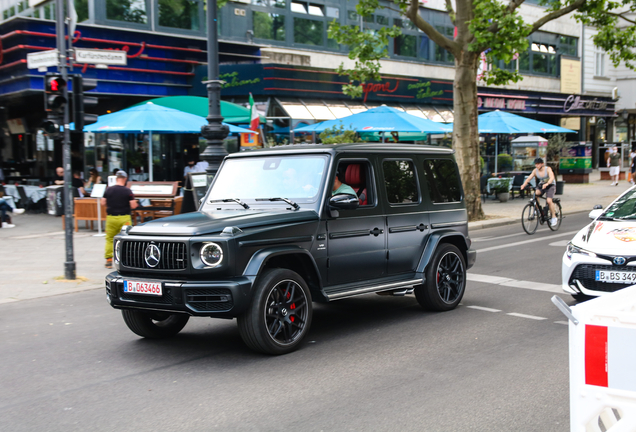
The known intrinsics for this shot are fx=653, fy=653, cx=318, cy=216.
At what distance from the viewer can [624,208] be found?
789cm

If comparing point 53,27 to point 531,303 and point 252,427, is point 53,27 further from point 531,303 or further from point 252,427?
point 252,427

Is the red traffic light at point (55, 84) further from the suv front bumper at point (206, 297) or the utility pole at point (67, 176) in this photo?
the suv front bumper at point (206, 297)

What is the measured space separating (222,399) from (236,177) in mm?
2956

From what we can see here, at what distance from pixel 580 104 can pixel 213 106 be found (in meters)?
35.3

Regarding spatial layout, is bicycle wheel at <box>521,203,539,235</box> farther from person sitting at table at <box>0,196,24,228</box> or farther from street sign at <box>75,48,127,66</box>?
person sitting at table at <box>0,196,24,228</box>

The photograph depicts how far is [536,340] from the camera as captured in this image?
20.8 ft

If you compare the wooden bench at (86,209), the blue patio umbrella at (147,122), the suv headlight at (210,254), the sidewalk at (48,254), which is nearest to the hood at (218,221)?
the suv headlight at (210,254)

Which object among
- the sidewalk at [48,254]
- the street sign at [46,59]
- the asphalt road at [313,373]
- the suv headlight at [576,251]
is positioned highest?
the street sign at [46,59]

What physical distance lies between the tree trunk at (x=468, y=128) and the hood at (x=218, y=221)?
41.4 ft

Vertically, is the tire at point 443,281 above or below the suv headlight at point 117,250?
below

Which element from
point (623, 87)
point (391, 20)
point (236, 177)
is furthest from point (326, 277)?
point (623, 87)

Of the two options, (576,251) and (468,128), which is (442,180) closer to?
(576,251)

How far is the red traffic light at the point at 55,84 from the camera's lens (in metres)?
10.1

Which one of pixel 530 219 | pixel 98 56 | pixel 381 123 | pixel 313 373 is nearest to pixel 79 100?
pixel 98 56
